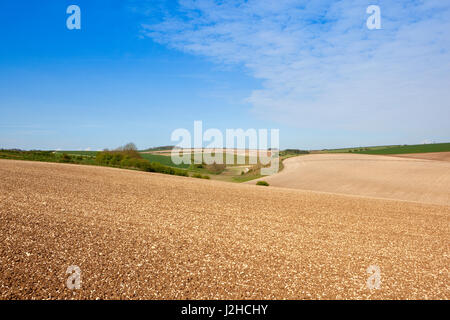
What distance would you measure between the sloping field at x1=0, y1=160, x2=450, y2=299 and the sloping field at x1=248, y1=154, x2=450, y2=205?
19.1m

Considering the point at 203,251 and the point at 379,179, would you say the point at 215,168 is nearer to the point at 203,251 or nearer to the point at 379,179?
the point at 379,179

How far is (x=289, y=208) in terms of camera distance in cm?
1455

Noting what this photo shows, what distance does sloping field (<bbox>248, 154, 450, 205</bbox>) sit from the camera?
30.0m

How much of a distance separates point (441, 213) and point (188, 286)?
16900mm

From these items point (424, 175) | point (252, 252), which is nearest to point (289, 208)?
point (252, 252)

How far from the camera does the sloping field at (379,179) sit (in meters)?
30.0

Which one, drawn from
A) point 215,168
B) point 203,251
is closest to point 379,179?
point 215,168

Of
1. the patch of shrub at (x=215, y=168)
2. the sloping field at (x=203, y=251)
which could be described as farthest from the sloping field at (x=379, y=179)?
the patch of shrub at (x=215, y=168)

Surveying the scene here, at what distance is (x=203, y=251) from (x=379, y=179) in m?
37.5

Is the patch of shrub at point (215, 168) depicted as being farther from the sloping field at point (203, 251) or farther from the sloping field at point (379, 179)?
the sloping field at point (203, 251)

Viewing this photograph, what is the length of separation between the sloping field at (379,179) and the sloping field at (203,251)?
19116mm

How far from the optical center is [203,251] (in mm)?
7516

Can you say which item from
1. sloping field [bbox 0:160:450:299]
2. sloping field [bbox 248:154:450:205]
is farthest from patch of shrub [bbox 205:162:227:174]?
sloping field [bbox 0:160:450:299]
